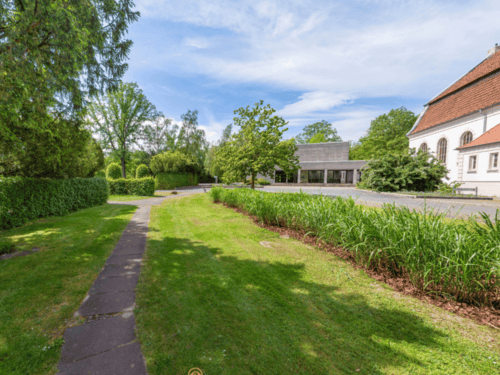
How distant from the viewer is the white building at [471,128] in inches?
591

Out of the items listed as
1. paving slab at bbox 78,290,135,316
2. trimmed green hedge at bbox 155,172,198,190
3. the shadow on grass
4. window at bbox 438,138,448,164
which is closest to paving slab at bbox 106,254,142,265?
the shadow on grass

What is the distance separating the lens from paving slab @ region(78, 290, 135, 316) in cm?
282

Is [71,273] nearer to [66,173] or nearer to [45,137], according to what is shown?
[45,137]

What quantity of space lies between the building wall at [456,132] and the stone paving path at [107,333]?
23.7 meters

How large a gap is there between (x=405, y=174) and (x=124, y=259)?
1947 centimetres

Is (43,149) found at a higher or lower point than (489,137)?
lower

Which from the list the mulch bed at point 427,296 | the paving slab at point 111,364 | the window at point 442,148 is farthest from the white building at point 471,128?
the paving slab at point 111,364

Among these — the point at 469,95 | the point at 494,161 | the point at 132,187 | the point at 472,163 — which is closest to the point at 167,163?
the point at 132,187

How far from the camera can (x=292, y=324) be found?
261 centimetres

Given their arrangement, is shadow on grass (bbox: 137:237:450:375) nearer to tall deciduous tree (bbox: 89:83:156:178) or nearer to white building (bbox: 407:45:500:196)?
white building (bbox: 407:45:500:196)

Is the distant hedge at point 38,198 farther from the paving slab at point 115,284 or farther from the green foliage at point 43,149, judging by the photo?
the paving slab at point 115,284

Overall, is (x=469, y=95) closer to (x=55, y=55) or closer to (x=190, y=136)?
(x=55, y=55)

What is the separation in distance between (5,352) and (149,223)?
20.3ft

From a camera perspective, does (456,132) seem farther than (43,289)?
Yes
